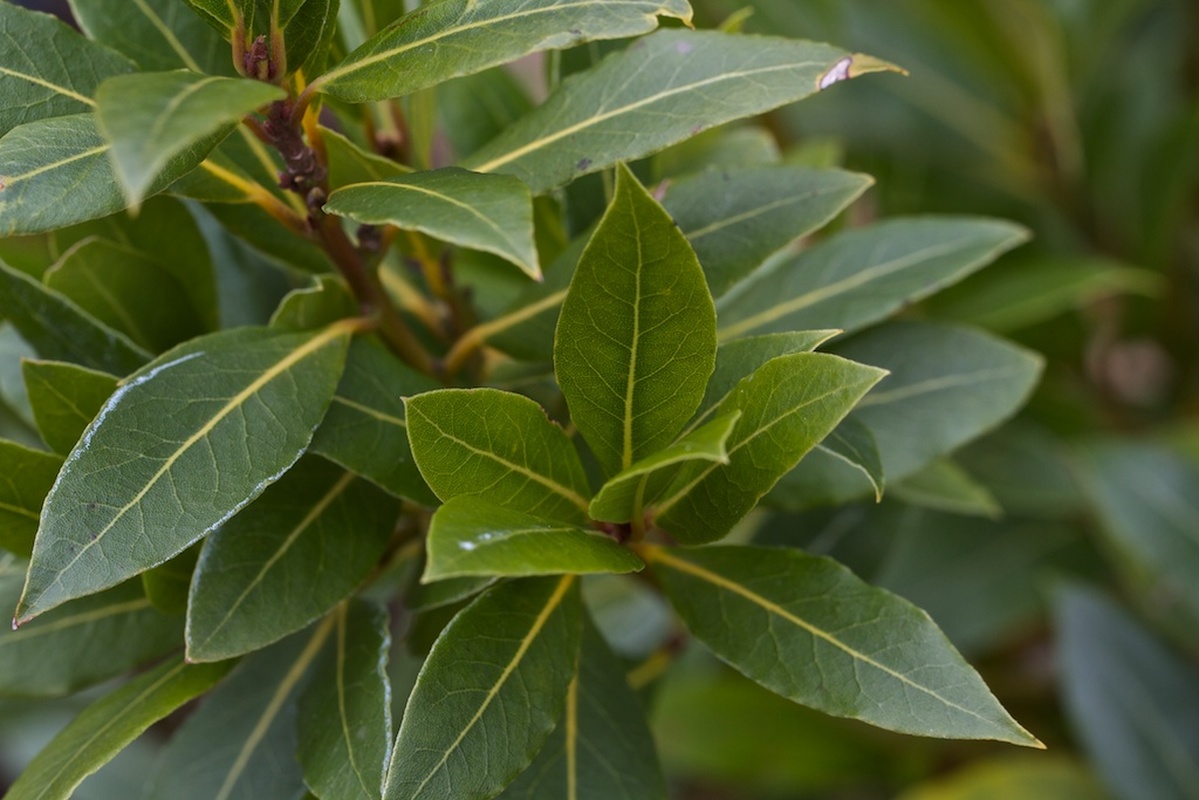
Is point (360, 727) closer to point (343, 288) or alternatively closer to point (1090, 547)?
point (343, 288)

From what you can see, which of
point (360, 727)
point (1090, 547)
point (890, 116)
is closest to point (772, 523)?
point (360, 727)

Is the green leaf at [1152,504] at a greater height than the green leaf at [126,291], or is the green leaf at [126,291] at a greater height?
the green leaf at [126,291]

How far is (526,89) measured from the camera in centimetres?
89

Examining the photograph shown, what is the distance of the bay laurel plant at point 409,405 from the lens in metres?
0.48

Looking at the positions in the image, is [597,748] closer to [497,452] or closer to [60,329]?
[497,452]

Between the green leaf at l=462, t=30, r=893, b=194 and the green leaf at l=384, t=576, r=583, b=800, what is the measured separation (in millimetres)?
209

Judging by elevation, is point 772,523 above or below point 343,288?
below

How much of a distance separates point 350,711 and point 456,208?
27 cm

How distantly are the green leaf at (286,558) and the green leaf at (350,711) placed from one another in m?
0.04

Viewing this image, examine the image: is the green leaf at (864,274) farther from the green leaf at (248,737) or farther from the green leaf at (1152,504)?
the green leaf at (1152,504)

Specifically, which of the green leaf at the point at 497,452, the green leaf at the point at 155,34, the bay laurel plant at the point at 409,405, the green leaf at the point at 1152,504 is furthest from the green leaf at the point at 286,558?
the green leaf at the point at 1152,504

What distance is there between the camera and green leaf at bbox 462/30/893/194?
1.76 feet

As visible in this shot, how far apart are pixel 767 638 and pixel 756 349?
146 millimetres

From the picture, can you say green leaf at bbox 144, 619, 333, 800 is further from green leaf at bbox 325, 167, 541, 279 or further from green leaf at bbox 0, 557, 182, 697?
green leaf at bbox 325, 167, 541, 279
